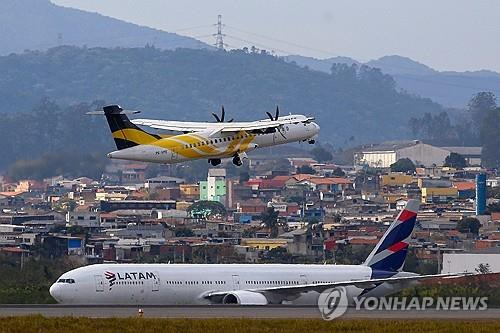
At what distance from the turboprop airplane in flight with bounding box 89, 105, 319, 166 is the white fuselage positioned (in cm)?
679

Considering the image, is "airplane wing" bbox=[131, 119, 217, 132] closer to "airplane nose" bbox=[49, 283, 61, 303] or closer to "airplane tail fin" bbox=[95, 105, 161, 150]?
"airplane tail fin" bbox=[95, 105, 161, 150]

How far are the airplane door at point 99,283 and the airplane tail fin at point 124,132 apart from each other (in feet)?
21.2

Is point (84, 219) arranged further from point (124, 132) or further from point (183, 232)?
point (124, 132)

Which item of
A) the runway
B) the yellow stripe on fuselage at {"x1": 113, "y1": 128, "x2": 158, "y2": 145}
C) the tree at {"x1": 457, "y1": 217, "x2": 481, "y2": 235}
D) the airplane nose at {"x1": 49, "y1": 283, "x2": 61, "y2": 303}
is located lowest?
the runway

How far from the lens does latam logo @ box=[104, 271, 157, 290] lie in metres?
70.1

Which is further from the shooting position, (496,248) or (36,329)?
(496,248)

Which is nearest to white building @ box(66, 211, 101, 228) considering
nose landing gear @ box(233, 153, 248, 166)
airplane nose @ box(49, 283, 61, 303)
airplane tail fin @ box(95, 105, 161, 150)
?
airplane nose @ box(49, 283, 61, 303)

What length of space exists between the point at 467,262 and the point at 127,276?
3536 centimetres

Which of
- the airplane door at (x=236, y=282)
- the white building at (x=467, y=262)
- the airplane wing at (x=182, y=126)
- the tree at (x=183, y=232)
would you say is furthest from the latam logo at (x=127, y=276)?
the tree at (x=183, y=232)

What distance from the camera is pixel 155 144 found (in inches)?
2453

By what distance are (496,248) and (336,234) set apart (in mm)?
20414

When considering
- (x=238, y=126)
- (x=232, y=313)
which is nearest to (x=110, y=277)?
(x=238, y=126)

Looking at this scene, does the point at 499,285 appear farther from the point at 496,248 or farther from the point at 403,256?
the point at 496,248

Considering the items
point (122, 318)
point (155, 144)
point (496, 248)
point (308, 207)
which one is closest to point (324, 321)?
point (122, 318)
